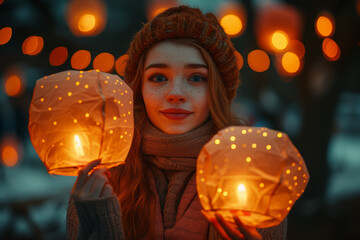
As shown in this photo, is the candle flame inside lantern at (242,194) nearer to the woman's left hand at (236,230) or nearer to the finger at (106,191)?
the woman's left hand at (236,230)

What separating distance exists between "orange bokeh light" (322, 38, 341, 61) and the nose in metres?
2.94

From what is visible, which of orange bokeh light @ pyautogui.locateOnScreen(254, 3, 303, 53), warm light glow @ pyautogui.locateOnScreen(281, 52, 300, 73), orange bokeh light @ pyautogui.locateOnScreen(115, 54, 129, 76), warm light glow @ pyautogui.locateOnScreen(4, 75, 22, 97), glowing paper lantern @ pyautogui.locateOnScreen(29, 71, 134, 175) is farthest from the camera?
Answer: warm light glow @ pyautogui.locateOnScreen(4, 75, 22, 97)

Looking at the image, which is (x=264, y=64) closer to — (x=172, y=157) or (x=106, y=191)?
(x=172, y=157)

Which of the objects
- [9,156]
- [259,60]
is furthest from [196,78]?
[9,156]

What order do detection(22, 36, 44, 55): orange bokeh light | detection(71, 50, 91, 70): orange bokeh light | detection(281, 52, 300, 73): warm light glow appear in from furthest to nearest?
detection(281, 52, 300, 73): warm light glow
detection(71, 50, 91, 70): orange bokeh light
detection(22, 36, 44, 55): orange bokeh light

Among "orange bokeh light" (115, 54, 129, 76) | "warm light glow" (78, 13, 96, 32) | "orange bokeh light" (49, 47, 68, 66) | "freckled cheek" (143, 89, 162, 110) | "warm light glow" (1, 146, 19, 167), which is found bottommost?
"warm light glow" (1, 146, 19, 167)

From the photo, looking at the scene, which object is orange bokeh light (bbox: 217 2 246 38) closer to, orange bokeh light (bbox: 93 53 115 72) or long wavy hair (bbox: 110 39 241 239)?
orange bokeh light (bbox: 93 53 115 72)

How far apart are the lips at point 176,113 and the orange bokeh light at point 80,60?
2.56 meters

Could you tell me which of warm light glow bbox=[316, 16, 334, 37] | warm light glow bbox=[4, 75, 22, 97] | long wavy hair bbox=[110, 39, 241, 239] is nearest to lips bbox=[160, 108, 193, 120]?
long wavy hair bbox=[110, 39, 241, 239]

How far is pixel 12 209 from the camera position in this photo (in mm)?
3885

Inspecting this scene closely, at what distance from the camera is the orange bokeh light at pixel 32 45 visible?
380 cm

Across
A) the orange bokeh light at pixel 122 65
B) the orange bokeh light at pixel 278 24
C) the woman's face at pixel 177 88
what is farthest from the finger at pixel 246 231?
the orange bokeh light at pixel 278 24

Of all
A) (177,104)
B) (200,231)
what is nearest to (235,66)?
(177,104)

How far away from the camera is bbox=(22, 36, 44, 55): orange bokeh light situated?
3802mm
